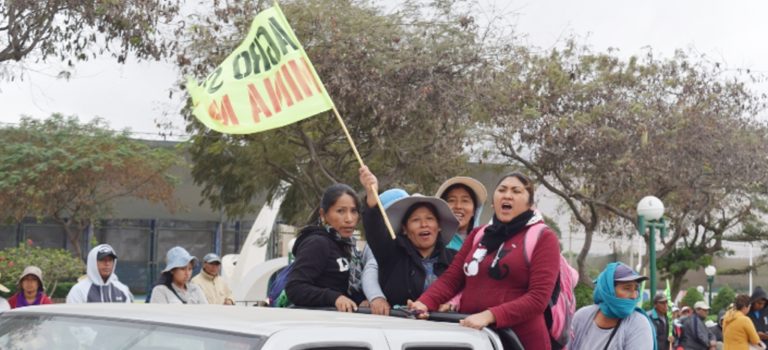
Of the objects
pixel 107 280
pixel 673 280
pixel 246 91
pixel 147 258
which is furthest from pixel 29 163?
pixel 246 91

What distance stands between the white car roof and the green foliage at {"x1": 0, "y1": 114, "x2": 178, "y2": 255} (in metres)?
37.3

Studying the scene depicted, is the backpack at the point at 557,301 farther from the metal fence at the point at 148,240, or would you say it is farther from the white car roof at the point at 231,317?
the metal fence at the point at 148,240

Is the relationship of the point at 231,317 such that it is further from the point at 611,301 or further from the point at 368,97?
the point at 368,97

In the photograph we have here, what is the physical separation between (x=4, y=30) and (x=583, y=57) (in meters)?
16.2

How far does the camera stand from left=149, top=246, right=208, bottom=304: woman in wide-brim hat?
938 cm

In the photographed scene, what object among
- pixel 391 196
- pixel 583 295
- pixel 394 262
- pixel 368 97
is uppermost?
pixel 368 97

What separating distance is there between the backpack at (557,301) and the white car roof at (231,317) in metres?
0.82

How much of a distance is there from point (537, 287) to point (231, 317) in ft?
5.43

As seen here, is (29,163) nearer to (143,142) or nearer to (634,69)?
(143,142)

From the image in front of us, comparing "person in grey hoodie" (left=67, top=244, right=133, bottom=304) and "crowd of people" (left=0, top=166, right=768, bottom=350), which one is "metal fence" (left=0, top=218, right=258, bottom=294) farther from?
"crowd of people" (left=0, top=166, right=768, bottom=350)

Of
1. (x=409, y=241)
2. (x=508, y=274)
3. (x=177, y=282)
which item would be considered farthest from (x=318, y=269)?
(x=177, y=282)

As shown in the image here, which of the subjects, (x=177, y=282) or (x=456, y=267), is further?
(x=177, y=282)

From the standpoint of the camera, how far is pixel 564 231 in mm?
50406

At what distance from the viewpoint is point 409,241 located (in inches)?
231
